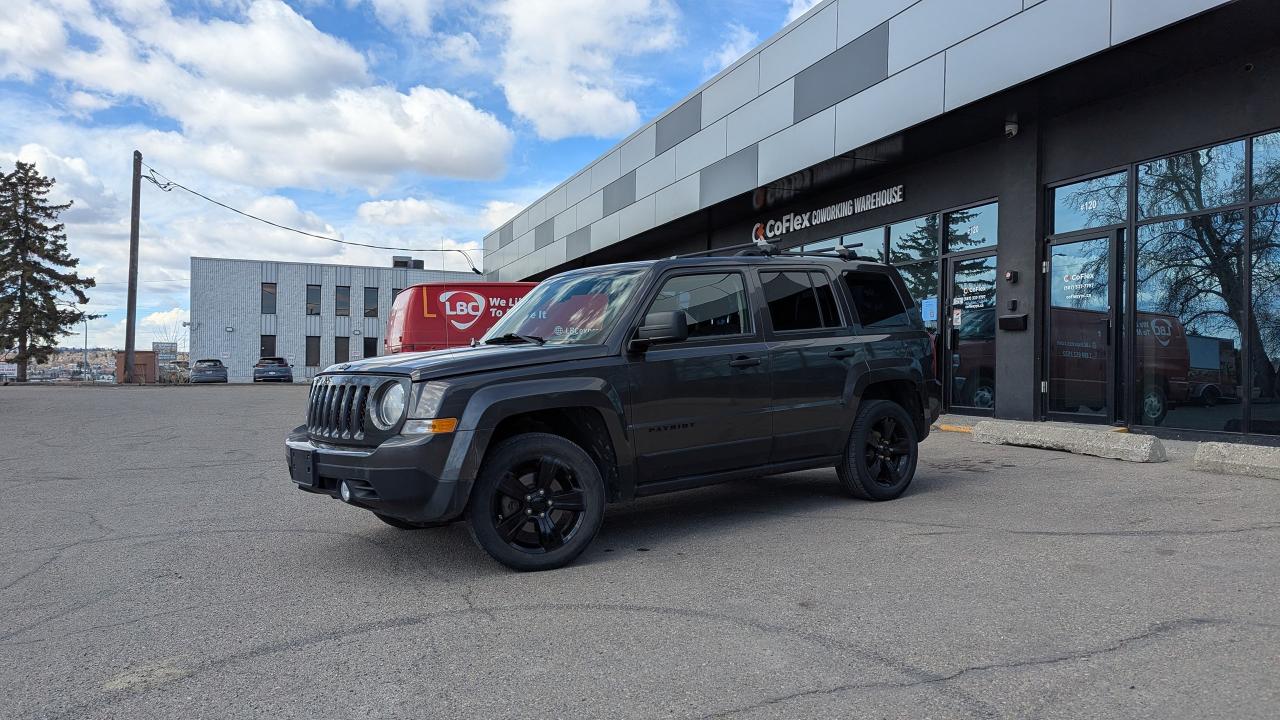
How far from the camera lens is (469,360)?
4730mm

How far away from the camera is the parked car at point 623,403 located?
456cm

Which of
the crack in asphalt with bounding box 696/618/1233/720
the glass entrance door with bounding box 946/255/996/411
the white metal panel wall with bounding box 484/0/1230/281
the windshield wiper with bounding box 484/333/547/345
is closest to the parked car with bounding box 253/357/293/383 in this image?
the white metal panel wall with bounding box 484/0/1230/281

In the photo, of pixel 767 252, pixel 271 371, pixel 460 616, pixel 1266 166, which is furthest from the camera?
pixel 271 371

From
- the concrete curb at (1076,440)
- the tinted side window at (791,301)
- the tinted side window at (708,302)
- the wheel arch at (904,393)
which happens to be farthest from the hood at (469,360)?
the concrete curb at (1076,440)

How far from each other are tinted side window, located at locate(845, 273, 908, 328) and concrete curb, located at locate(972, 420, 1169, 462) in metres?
3.44

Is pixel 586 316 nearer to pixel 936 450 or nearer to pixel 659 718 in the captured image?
pixel 659 718

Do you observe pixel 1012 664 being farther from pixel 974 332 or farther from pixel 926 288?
pixel 926 288

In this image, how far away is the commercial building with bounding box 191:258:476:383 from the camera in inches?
2015

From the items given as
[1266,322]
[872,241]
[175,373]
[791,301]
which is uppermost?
[872,241]

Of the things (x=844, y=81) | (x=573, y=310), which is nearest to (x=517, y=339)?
(x=573, y=310)

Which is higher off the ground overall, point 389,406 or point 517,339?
point 517,339

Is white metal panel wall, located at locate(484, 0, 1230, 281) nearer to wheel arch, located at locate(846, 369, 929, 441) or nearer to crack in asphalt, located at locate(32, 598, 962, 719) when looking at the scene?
wheel arch, located at locate(846, 369, 929, 441)

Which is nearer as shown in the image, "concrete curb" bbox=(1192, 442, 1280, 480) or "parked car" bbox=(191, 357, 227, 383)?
"concrete curb" bbox=(1192, 442, 1280, 480)

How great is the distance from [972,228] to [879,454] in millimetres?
8262
